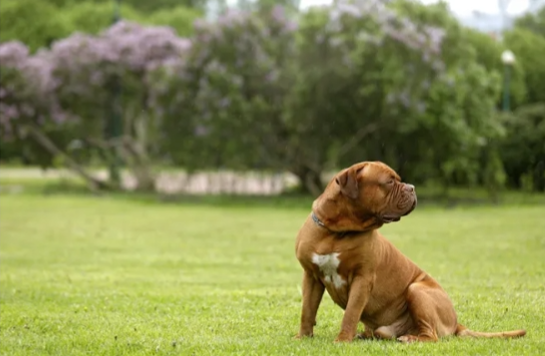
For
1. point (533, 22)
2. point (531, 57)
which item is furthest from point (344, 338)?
point (533, 22)

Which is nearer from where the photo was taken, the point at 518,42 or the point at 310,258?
the point at 310,258

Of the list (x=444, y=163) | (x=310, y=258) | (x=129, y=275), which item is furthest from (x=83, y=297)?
(x=444, y=163)

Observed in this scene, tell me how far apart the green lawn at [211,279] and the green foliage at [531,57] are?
804 inches

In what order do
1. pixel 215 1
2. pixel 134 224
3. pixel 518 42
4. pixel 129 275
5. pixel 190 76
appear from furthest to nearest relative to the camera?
pixel 215 1, pixel 518 42, pixel 190 76, pixel 134 224, pixel 129 275

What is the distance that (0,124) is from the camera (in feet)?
93.5

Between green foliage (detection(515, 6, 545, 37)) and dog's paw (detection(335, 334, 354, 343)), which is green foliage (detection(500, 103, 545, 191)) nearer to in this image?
dog's paw (detection(335, 334, 354, 343))

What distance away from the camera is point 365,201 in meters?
6.93

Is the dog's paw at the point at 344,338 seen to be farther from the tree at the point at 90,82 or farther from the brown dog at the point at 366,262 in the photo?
the tree at the point at 90,82

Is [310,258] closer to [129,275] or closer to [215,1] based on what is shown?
[129,275]

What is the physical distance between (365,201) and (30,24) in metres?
44.1

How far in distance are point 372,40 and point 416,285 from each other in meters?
17.5

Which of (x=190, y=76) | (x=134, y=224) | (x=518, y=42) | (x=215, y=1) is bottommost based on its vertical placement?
(x=134, y=224)

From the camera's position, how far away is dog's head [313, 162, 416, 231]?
6.91 m

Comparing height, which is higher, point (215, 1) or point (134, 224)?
point (215, 1)
